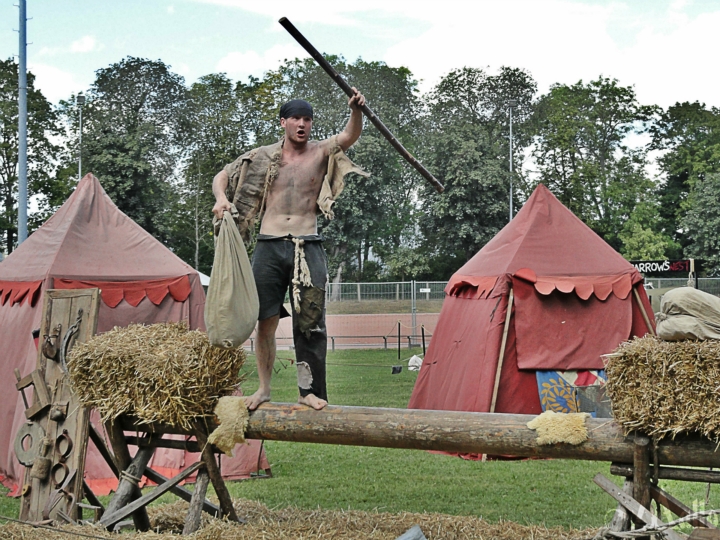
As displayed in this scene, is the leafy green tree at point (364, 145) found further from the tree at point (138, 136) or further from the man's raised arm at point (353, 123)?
the man's raised arm at point (353, 123)

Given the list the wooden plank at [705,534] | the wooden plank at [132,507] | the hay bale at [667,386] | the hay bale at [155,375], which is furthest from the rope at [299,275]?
the wooden plank at [705,534]

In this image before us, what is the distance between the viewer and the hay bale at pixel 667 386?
3980 mm

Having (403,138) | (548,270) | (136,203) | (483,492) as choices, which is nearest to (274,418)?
(483,492)

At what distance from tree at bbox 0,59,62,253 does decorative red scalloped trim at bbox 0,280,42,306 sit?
2450 cm

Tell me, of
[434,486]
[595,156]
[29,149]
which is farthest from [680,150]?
[434,486]

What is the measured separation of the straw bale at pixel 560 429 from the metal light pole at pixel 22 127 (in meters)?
10.4

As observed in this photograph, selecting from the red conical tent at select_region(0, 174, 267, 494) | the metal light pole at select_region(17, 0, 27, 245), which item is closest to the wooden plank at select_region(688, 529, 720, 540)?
the red conical tent at select_region(0, 174, 267, 494)

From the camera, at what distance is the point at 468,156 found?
115 feet

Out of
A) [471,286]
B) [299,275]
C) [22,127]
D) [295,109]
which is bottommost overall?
[471,286]

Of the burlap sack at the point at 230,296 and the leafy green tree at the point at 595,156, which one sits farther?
the leafy green tree at the point at 595,156

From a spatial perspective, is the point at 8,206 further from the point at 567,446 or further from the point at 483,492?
the point at 567,446

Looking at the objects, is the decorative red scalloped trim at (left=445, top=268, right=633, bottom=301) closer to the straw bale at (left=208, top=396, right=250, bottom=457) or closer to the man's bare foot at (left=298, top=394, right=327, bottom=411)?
the man's bare foot at (left=298, top=394, right=327, bottom=411)

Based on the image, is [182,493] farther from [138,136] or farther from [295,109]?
[138,136]

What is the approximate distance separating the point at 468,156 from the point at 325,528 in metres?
30.7
